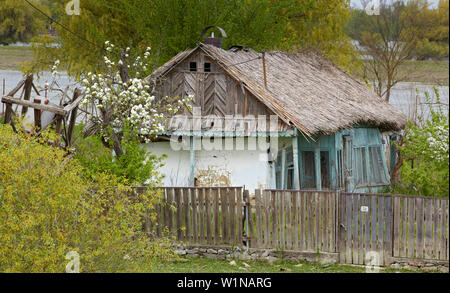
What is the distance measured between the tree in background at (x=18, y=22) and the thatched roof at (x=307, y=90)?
1289 centimetres

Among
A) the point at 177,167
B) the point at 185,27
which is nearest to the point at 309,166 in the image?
the point at 177,167

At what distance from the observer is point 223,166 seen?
1956cm

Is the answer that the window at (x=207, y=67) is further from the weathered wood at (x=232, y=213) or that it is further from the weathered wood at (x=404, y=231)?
the weathered wood at (x=404, y=231)

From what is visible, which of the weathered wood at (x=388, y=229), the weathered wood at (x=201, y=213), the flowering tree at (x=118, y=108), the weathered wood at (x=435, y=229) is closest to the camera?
the weathered wood at (x=435, y=229)

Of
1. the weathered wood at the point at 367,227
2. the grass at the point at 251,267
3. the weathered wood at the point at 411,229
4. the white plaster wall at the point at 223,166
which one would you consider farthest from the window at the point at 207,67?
the weathered wood at the point at 411,229

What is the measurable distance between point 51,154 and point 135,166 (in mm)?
4956

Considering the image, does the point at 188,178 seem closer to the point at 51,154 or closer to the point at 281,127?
the point at 281,127

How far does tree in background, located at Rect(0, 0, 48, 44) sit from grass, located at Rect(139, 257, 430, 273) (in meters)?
19.4

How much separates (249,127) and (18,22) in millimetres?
18479

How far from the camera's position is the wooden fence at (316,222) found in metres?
12.2

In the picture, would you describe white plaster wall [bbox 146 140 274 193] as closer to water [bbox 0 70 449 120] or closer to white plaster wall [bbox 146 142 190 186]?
white plaster wall [bbox 146 142 190 186]

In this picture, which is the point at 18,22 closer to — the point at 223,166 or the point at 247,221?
the point at 223,166

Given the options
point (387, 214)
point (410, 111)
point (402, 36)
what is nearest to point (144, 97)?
point (387, 214)
